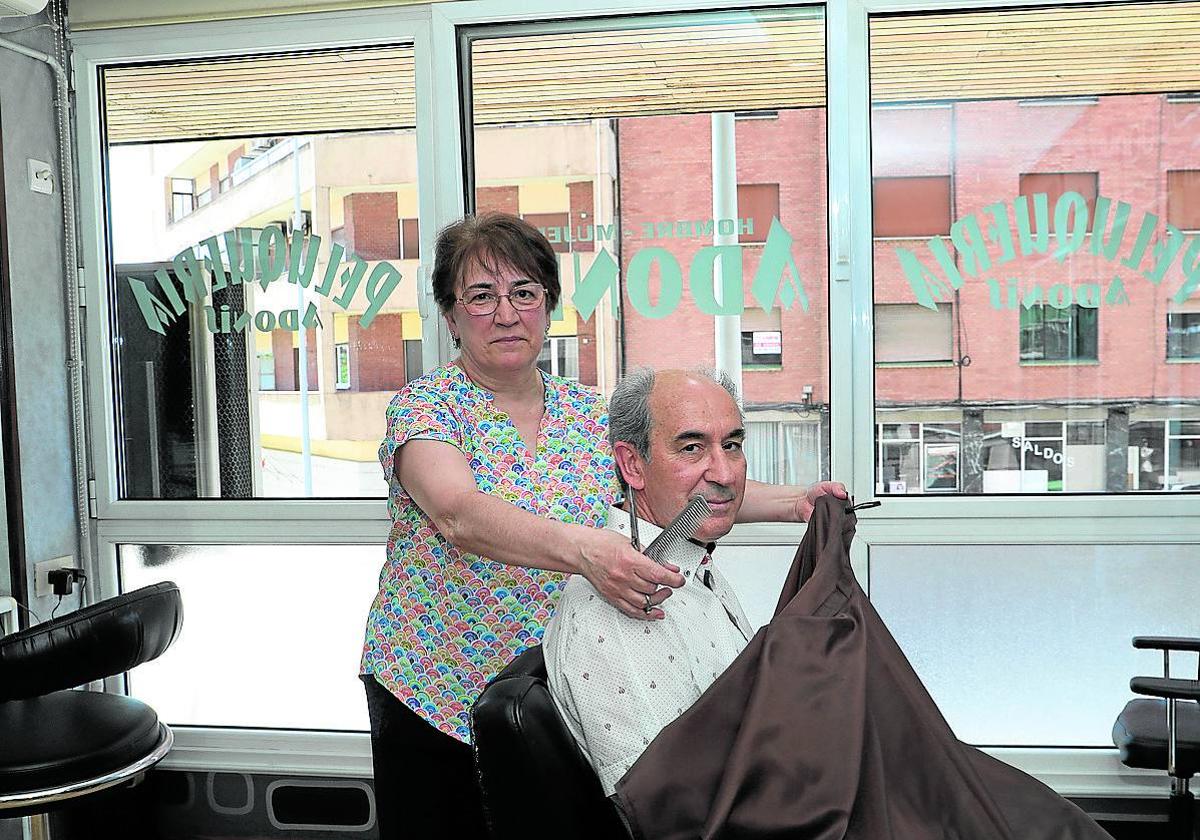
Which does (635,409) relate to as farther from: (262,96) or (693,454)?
(262,96)

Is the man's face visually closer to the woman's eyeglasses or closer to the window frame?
the woman's eyeglasses

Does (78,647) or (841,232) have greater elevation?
(841,232)

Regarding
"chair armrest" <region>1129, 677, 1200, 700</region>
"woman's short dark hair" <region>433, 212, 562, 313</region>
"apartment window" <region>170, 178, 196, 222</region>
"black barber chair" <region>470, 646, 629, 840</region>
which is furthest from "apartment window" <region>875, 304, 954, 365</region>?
"apartment window" <region>170, 178, 196, 222</region>

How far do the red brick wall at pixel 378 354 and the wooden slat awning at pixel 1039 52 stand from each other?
1.46 meters

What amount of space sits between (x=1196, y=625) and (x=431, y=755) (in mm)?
2120

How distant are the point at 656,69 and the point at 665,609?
1.79 m

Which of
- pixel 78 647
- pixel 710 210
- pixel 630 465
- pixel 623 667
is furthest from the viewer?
pixel 710 210

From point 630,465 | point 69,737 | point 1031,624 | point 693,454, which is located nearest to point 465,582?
point 630,465

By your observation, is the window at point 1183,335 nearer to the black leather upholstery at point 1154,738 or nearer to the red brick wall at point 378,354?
the black leather upholstery at point 1154,738

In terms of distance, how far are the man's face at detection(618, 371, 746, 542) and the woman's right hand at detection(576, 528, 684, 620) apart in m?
0.23

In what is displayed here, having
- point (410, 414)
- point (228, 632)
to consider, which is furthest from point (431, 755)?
point (228, 632)

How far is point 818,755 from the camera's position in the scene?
4.85 ft

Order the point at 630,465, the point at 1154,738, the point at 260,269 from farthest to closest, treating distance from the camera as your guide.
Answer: the point at 260,269, the point at 1154,738, the point at 630,465

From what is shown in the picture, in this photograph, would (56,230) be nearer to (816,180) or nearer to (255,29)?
(255,29)
